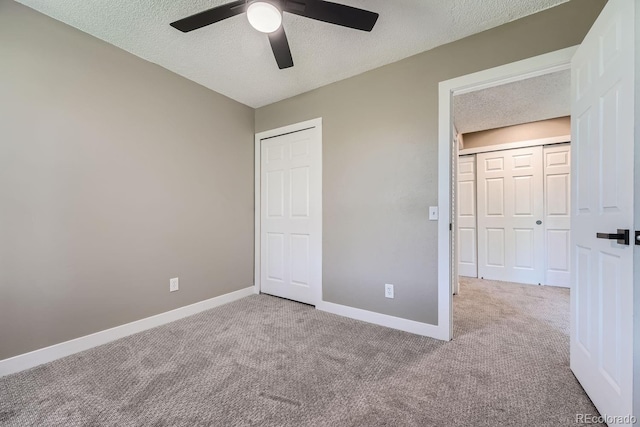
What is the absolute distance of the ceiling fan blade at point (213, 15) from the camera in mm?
1377

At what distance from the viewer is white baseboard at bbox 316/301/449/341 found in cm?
214

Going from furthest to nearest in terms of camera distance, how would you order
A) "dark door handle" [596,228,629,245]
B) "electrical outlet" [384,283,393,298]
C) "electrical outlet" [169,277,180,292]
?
"electrical outlet" [169,277,180,292]
"electrical outlet" [384,283,393,298]
"dark door handle" [596,228,629,245]

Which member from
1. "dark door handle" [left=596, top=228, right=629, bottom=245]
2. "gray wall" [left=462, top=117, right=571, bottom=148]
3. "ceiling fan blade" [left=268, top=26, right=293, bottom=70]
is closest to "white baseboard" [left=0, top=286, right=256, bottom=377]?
"ceiling fan blade" [left=268, top=26, right=293, bottom=70]

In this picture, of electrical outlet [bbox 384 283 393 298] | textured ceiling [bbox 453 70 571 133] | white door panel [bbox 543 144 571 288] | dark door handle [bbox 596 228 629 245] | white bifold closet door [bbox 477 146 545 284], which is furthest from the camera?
white bifold closet door [bbox 477 146 545 284]

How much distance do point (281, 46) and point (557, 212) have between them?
13.8ft

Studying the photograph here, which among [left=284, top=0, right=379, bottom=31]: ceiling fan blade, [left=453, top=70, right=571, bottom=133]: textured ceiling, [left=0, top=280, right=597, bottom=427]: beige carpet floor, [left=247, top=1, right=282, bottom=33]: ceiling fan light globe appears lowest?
[left=0, top=280, right=597, bottom=427]: beige carpet floor

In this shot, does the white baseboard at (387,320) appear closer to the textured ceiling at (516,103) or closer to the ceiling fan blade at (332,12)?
the ceiling fan blade at (332,12)

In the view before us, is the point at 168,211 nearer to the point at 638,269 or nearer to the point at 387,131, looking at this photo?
the point at 387,131

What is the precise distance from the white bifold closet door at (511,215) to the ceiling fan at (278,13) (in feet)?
11.8

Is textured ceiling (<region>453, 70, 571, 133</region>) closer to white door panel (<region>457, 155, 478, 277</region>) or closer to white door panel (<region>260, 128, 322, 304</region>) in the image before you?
white door panel (<region>457, 155, 478, 277</region>)

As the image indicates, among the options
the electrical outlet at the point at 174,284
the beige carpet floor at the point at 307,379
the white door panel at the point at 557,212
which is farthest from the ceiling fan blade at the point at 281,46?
the white door panel at the point at 557,212

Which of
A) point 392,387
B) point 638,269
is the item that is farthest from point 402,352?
point 638,269

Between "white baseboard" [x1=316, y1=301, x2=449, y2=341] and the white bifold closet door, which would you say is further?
the white bifold closet door

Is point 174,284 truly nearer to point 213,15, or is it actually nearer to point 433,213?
point 213,15
